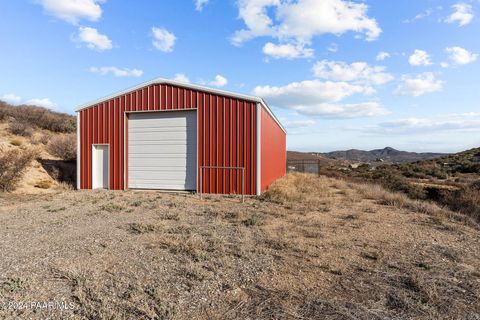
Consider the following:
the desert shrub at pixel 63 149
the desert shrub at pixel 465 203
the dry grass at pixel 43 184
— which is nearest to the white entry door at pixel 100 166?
the dry grass at pixel 43 184

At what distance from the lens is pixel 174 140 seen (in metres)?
12.6

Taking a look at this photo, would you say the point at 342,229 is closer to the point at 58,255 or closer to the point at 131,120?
the point at 58,255

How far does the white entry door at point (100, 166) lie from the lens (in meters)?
13.3

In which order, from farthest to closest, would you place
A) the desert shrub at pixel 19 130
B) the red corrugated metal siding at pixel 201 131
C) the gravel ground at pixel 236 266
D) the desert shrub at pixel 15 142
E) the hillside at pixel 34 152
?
the desert shrub at pixel 19 130 < the desert shrub at pixel 15 142 < the hillside at pixel 34 152 < the red corrugated metal siding at pixel 201 131 < the gravel ground at pixel 236 266

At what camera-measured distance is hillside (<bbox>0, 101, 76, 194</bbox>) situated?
38.8ft

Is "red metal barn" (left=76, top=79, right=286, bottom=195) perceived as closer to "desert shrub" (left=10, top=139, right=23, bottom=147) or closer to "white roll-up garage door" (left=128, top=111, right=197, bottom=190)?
"white roll-up garage door" (left=128, top=111, right=197, bottom=190)

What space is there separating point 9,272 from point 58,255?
0.73 m

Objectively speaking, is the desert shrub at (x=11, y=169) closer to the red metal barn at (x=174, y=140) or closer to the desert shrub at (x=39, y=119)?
the red metal barn at (x=174, y=140)

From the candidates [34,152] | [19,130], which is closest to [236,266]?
[34,152]

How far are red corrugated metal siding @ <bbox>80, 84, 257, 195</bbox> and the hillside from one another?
1.91 metres

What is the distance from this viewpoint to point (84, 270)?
4172 mm

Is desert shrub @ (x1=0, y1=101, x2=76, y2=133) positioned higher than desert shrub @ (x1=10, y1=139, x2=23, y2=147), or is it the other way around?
desert shrub @ (x1=0, y1=101, x2=76, y2=133)

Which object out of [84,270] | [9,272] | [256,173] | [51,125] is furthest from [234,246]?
[51,125]

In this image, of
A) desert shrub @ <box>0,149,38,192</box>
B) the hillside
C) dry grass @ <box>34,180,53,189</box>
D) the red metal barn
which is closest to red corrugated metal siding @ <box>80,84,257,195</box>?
the red metal barn
